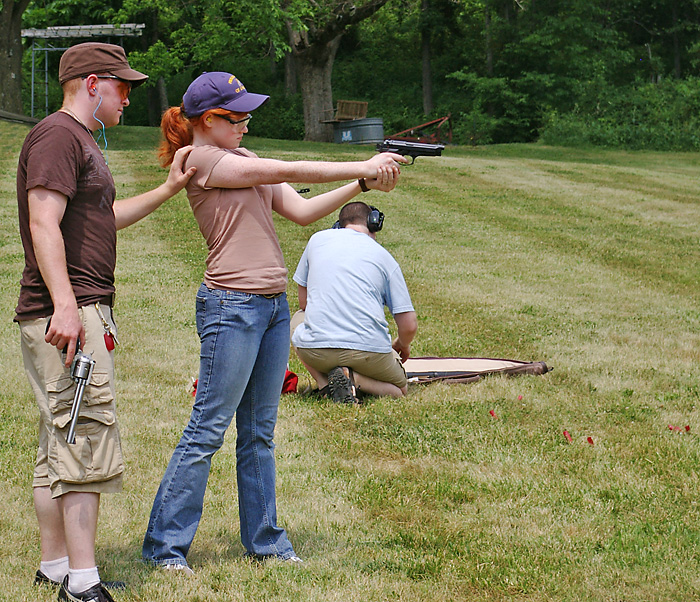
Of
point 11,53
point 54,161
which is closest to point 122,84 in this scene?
point 54,161

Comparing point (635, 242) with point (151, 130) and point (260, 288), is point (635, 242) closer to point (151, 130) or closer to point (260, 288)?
point (260, 288)

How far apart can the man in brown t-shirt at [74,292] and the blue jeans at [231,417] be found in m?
0.34

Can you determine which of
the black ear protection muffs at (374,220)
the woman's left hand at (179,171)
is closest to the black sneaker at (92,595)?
the woman's left hand at (179,171)

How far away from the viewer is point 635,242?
14203 millimetres

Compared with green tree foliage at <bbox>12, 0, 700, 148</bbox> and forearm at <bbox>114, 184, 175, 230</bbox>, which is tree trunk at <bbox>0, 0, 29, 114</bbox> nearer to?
green tree foliage at <bbox>12, 0, 700, 148</bbox>

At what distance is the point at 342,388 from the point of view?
6.34 meters

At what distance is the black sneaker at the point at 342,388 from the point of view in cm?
634

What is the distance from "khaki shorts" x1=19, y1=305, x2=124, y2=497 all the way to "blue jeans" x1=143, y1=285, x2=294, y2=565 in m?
0.36

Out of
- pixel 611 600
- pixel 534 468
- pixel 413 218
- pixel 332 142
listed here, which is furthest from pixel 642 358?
pixel 332 142

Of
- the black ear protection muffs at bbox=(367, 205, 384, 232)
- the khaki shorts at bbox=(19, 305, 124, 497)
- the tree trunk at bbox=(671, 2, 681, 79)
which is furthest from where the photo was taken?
the tree trunk at bbox=(671, 2, 681, 79)

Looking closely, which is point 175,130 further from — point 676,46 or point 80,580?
point 676,46

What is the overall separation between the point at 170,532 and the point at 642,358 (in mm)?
5505

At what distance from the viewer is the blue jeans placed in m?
3.53

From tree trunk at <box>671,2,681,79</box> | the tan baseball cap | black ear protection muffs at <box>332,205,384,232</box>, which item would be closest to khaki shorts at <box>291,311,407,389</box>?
black ear protection muffs at <box>332,205,384,232</box>
